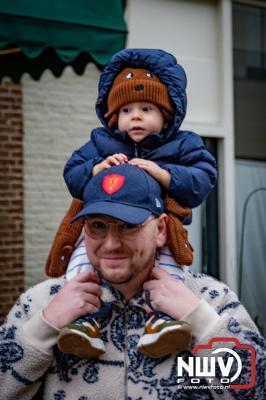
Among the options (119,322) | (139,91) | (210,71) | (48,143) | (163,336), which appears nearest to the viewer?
(163,336)

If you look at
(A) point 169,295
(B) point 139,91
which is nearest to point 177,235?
(A) point 169,295

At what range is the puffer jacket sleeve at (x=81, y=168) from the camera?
6.98 ft

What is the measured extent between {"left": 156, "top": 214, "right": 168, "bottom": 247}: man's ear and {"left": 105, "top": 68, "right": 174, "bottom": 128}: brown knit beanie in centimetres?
48

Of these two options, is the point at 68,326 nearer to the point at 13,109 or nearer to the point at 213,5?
the point at 13,109

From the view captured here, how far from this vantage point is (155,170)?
199cm

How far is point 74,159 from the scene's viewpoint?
2.28 m

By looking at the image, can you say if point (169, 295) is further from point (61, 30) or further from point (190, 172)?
point (61, 30)

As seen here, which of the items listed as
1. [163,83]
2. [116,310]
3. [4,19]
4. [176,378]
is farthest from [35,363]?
[4,19]

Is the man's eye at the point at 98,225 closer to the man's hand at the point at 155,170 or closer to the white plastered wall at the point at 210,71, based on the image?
the man's hand at the point at 155,170

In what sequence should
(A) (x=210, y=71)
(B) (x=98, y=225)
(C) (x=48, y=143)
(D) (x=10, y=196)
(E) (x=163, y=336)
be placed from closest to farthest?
(E) (x=163, y=336) → (B) (x=98, y=225) → (D) (x=10, y=196) → (C) (x=48, y=143) → (A) (x=210, y=71)

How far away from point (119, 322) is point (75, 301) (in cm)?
20

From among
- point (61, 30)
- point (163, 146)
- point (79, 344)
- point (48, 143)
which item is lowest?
point (79, 344)

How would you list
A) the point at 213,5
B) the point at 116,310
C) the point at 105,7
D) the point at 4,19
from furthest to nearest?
the point at 213,5 < the point at 105,7 < the point at 4,19 < the point at 116,310

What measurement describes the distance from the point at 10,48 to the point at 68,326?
10.5ft
